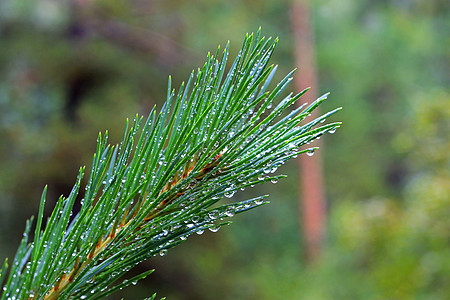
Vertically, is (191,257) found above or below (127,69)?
below

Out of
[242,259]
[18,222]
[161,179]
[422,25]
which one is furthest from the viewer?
[422,25]

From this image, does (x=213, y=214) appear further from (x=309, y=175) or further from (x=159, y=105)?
(x=309, y=175)

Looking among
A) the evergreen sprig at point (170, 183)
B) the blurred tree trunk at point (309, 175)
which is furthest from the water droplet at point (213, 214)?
the blurred tree trunk at point (309, 175)

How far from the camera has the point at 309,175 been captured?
11359 mm

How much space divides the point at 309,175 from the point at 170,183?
11.0 m

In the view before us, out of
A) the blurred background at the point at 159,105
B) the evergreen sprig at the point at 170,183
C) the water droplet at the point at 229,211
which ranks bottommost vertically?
the water droplet at the point at 229,211

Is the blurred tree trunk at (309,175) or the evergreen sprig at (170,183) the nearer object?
the evergreen sprig at (170,183)

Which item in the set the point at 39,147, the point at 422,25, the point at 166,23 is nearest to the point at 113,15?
the point at 166,23

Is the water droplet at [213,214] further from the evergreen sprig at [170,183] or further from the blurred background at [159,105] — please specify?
the blurred background at [159,105]

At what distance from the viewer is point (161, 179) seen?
553mm

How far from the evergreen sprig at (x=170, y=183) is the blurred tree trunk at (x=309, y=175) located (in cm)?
1015

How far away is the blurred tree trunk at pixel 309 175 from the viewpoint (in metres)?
10.6

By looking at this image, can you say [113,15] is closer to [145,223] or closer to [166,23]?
[166,23]

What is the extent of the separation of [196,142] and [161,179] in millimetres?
57
